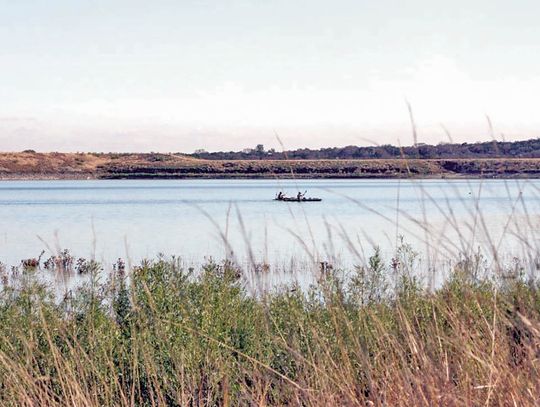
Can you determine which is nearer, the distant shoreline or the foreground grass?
the foreground grass

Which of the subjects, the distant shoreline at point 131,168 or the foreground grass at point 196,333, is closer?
the foreground grass at point 196,333

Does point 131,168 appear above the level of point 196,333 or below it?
below

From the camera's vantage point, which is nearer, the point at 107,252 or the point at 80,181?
the point at 107,252

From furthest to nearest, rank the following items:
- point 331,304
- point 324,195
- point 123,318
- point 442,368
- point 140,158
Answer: point 140,158 → point 324,195 → point 123,318 → point 331,304 → point 442,368

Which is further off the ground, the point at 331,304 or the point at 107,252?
the point at 331,304

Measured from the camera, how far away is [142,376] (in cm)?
827

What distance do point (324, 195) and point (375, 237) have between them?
47969 millimetres

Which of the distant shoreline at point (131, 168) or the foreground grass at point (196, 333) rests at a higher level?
the foreground grass at point (196, 333)

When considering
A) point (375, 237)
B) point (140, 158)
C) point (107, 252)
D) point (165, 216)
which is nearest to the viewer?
point (107, 252)

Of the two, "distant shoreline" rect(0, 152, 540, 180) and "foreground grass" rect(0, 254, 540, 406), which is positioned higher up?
"foreground grass" rect(0, 254, 540, 406)

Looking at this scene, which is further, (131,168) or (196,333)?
(131,168)

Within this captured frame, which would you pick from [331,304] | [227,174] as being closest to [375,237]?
[331,304]

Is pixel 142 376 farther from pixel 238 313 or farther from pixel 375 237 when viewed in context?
pixel 375 237

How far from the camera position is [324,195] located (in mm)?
78812
